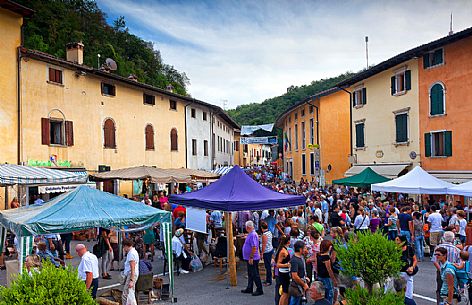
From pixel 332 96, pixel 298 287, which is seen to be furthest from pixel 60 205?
pixel 332 96

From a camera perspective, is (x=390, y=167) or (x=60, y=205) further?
(x=390, y=167)

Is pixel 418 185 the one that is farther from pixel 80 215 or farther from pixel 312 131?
pixel 312 131

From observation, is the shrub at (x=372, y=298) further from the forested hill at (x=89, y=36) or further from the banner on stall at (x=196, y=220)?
the forested hill at (x=89, y=36)

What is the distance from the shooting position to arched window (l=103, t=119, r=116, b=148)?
76.3ft

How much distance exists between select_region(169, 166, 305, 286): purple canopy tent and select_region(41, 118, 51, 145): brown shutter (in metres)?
9.47

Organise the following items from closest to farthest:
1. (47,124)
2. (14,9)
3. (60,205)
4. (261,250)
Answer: (60,205) < (261,250) < (14,9) < (47,124)

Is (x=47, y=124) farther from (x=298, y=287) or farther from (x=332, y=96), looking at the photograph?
(x=332, y=96)

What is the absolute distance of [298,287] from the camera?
735cm

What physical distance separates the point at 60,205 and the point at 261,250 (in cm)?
459

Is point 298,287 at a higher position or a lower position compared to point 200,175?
lower

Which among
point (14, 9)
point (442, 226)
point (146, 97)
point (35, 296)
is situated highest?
point (14, 9)

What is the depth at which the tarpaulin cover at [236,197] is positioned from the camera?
10797mm

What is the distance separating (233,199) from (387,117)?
1682cm

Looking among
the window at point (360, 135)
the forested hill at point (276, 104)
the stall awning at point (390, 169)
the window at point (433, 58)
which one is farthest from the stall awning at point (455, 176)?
the forested hill at point (276, 104)
